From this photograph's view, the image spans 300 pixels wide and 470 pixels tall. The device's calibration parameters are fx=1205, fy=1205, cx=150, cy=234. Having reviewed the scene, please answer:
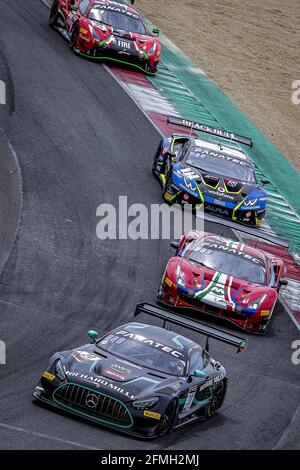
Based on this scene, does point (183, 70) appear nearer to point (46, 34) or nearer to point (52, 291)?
point (46, 34)

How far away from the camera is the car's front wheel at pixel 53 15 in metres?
34.2

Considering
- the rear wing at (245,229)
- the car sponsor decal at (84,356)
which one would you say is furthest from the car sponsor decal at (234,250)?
the car sponsor decal at (84,356)

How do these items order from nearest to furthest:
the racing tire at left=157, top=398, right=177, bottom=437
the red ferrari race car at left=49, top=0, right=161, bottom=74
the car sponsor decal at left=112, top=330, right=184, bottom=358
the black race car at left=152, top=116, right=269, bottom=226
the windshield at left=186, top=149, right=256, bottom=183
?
the racing tire at left=157, top=398, right=177, bottom=437 < the car sponsor decal at left=112, top=330, right=184, bottom=358 < the black race car at left=152, top=116, right=269, bottom=226 < the windshield at left=186, top=149, right=256, bottom=183 < the red ferrari race car at left=49, top=0, right=161, bottom=74

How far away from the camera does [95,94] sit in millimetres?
30969

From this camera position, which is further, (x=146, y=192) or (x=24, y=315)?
(x=146, y=192)

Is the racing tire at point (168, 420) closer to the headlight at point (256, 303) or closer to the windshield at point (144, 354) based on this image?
the windshield at point (144, 354)

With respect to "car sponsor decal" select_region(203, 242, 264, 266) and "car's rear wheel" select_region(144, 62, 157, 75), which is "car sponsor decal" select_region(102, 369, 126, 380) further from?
"car's rear wheel" select_region(144, 62, 157, 75)

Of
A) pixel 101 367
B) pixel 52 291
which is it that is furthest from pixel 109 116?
pixel 101 367

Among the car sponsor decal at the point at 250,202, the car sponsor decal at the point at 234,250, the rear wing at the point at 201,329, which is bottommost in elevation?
the car sponsor decal at the point at 250,202

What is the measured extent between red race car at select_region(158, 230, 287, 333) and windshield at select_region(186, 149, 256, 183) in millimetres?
4653

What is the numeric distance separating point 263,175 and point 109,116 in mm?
4077

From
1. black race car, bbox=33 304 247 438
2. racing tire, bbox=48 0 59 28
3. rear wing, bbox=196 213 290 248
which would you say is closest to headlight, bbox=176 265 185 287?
rear wing, bbox=196 213 290 248

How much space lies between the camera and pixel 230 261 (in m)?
20.9

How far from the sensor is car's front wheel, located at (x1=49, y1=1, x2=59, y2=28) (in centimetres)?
3425
